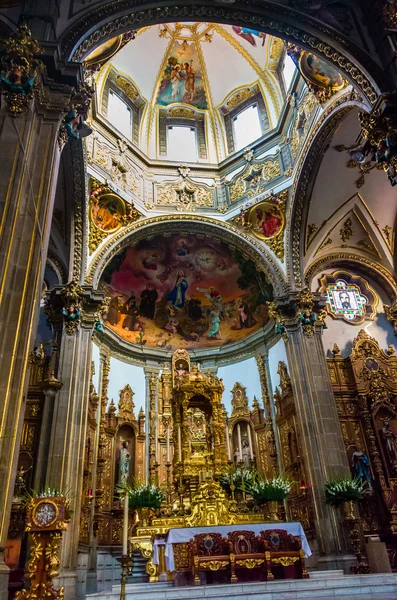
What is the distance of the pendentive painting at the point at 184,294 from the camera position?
17.7 meters

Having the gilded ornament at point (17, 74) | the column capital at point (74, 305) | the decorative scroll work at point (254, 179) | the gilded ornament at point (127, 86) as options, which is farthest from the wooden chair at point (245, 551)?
the gilded ornament at point (127, 86)

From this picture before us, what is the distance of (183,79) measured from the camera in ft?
64.8

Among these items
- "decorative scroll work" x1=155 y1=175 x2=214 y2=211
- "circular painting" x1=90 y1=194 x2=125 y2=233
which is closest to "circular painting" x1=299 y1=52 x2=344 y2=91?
"decorative scroll work" x1=155 y1=175 x2=214 y2=211

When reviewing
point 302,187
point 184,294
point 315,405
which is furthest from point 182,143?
point 315,405

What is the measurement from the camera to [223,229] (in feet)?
55.6

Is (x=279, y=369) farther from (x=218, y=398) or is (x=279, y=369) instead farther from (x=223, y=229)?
(x=223, y=229)

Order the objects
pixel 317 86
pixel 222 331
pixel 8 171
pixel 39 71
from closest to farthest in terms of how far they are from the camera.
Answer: pixel 8 171, pixel 39 71, pixel 317 86, pixel 222 331

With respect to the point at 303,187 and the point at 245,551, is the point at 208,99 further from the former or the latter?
the point at 245,551

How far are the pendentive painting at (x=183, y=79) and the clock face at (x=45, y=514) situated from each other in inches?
732

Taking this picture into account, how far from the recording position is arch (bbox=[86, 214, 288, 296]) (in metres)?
15.4

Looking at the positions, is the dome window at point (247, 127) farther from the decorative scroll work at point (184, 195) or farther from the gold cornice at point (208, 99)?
the decorative scroll work at point (184, 195)

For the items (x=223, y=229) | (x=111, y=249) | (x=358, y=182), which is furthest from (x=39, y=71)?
(x=358, y=182)

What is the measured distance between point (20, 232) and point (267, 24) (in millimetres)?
7472

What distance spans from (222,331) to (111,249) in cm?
620
